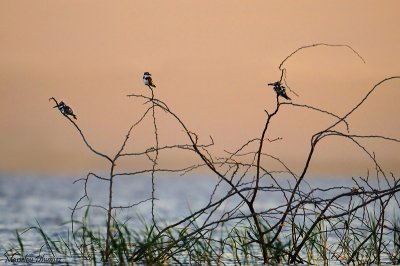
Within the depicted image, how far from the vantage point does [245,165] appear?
815cm

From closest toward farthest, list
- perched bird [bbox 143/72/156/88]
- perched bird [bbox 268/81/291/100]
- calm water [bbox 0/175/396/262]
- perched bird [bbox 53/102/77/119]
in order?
perched bird [bbox 268/81/291/100], perched bird [bbox 53/102/77/119], perched bird [bbox 143/72/156/88], calm water [bbox 0/175/396/262]

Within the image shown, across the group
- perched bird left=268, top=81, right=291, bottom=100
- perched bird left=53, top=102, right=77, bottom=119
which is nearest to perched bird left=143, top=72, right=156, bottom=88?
perched bird left=53, top=102, right=77, bottom=119

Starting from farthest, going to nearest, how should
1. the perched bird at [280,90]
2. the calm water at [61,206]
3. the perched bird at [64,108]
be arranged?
the calm water at [61,206] → the perched bird at [64,108] → the perched bird at [280,90]

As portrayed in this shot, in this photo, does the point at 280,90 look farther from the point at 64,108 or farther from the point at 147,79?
the point at 64,108

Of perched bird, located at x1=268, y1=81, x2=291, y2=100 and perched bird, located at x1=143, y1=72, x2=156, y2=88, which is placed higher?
perched bird, located at x1=143, y1=72, x2=156, y2=88

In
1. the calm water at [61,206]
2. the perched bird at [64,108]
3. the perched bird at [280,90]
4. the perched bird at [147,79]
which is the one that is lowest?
the perched bird at [280,90]

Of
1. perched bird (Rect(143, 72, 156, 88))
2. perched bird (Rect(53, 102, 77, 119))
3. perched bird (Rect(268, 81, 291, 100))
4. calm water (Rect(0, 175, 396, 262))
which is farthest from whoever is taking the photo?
calm water (Rect(0, 175, 396, 262))

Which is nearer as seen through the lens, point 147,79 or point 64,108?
point 64,108

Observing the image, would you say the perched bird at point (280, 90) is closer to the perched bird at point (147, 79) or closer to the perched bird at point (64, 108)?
the perched bird at point (147, 79)

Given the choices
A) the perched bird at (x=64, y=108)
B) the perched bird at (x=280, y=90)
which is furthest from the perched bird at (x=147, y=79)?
the perched bird at (x=280, y=90)

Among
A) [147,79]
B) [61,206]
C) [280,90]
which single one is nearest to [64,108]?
[147,79]

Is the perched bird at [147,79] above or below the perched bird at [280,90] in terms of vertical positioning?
above

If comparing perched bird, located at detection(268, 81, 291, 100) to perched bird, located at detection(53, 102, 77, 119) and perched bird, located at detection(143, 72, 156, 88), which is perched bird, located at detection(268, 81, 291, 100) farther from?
perched bird, located at detection(53, 102, 77, 119)

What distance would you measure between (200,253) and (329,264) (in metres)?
1.40
